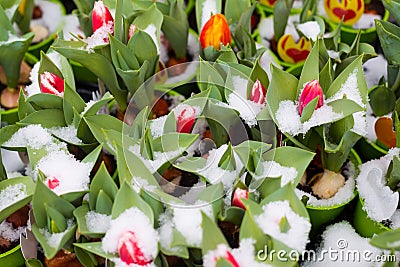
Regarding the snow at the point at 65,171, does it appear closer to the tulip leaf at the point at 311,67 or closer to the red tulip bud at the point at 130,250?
the red tulip bud at the point at 130,250

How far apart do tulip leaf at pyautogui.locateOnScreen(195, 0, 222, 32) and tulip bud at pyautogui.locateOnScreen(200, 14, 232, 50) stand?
0.25ft

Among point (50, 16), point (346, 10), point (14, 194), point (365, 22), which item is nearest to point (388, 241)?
point (14, 194)

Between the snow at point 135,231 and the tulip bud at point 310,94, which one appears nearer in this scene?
the snow at point 135,231

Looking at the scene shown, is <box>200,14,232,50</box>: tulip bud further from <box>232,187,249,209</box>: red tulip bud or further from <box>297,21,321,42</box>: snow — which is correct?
<box>232,187,249,209</box>: red tulip bud

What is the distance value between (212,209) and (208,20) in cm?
44

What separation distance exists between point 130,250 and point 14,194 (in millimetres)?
247

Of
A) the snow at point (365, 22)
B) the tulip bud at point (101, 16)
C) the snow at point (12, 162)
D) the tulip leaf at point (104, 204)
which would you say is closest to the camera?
the tulip leaf at point (104, 204)

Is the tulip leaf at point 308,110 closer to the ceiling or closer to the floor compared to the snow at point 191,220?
closer to the ceiling

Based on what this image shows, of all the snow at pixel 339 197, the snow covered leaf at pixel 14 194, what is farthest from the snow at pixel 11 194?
the snow at pixel 339 197

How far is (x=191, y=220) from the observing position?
2.69 feet

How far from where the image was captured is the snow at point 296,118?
927 mm

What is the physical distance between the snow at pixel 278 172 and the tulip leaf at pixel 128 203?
6.7 inches

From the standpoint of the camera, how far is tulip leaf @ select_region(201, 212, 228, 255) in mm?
750

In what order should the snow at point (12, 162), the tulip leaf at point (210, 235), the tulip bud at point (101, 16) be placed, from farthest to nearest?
1. the snow at point (12, 162)
2. the tulip bud at point (101, 16)
3. the tulip leaf at point (210, 235)
